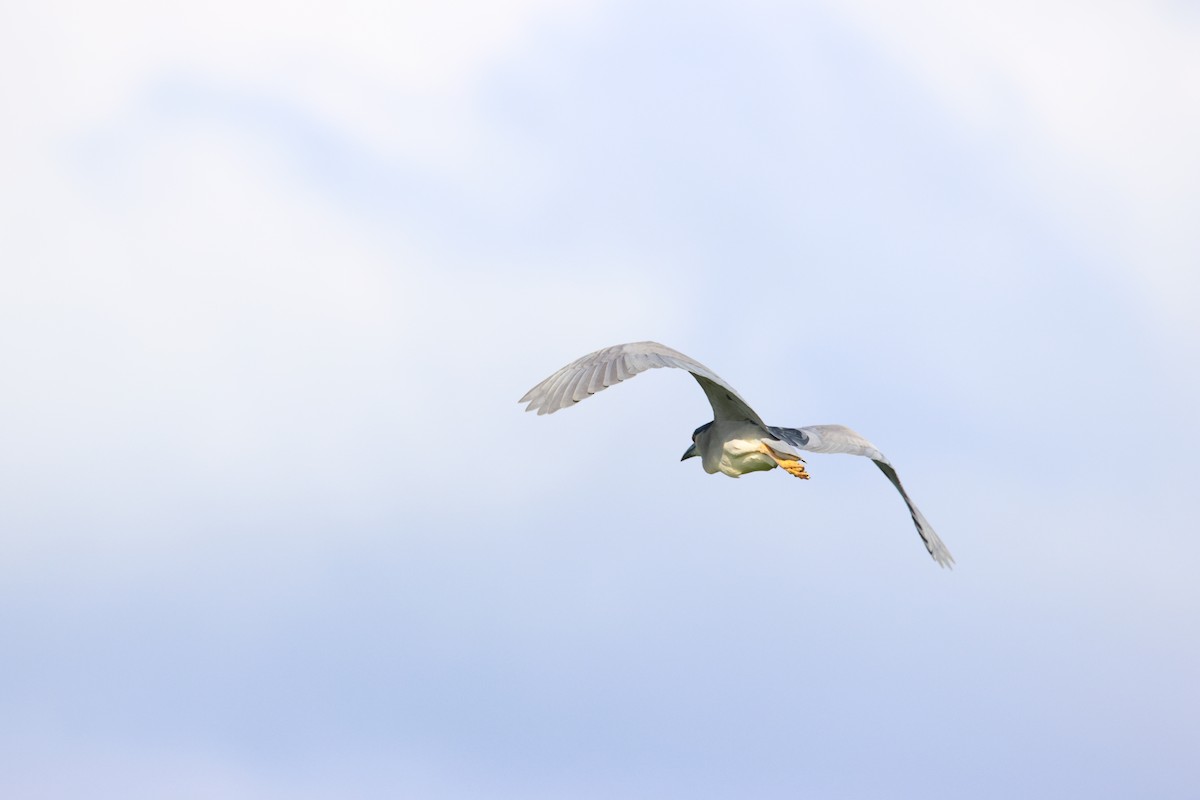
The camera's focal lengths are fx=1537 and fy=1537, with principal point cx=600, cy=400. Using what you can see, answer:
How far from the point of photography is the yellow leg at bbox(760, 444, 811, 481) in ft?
58.7

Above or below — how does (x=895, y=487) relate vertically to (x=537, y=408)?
above

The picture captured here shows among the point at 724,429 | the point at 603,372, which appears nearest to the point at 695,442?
the point at 724,429

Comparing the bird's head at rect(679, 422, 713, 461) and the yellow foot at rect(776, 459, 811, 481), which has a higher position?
the bird's head at rect(679, 422, 713, 461)

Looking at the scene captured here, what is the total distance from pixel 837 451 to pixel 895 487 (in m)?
1.91

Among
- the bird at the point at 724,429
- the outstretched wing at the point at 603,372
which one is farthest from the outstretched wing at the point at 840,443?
the outstretched wing at the point at 603,372

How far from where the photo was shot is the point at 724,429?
18875mm

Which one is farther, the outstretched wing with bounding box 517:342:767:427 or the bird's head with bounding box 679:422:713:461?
the bird's head with bounding box 679:422:713:461

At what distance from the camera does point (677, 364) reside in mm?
16516

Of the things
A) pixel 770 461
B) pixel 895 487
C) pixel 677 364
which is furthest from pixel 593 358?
pixel 895 487

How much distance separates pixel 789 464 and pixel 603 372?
9.33 feet

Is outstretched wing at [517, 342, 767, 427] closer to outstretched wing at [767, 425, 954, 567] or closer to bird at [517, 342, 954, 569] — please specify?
bird at [517, 342, 954, 569]

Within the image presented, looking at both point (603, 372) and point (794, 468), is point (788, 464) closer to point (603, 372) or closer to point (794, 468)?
point (794, 468)

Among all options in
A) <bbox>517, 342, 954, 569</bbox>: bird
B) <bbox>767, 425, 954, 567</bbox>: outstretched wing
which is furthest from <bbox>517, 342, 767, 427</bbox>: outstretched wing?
<bbox>767, 425, 954, 567</bbox>: outstretched wing

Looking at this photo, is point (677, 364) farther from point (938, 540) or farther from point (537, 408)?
point (938, 540)
